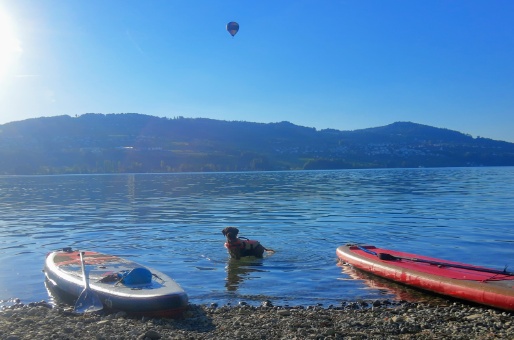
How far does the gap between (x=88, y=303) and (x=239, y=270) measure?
5.94 metres

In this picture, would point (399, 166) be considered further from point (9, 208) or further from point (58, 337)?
point (58, 337)

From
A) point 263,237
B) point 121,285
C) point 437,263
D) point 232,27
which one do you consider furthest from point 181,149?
point 121,285

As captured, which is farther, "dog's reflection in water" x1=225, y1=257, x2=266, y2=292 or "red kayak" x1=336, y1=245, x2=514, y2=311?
"dog's reflection in water" x1=225, y1=257, x2=266, y2=292

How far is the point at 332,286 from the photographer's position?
1473 centimetres

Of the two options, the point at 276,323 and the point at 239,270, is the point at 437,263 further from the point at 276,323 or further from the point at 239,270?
the point at 276,323

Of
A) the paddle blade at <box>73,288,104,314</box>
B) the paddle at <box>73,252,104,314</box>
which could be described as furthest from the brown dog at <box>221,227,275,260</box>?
the paddle blade at <box>73,288,104,314</box>

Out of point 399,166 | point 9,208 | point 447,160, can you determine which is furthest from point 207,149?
point 9,208

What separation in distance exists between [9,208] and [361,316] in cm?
3682

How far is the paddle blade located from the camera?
11453 millimetres

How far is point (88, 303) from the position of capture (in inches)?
464

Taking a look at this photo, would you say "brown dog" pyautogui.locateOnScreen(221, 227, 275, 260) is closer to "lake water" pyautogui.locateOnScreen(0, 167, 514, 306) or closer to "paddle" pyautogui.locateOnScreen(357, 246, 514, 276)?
"lake water" pyautogui.locateOnScreen(0, 167, 514, 306)

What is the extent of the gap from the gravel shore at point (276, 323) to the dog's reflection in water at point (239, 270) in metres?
2.97

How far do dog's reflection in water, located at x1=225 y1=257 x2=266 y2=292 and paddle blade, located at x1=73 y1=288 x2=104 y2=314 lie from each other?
374 cm

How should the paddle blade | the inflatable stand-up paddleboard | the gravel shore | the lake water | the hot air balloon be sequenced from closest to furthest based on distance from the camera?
the gravel shore → the inflatable stand-up paddleboard → the paddle blade → the lake water → the hot air balloon
